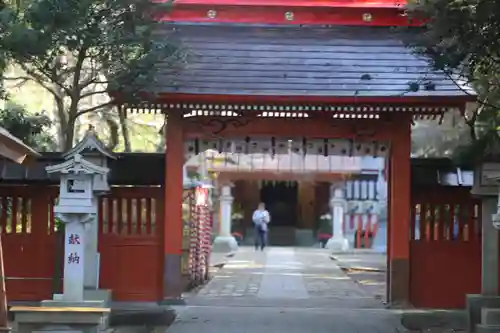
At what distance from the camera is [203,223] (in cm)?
1881

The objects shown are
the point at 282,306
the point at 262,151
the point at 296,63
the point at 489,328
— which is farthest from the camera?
the point at 262,151

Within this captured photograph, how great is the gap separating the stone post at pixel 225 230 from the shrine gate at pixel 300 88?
1655cm

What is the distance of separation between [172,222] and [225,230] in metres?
17.9

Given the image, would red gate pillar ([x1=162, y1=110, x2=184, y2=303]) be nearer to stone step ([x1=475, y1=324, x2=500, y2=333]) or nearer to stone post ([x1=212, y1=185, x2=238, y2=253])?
stone step ([x1=475, y1=324, x2=500, y2=333])

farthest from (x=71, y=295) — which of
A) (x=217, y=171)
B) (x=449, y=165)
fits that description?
(x=217, y=171)

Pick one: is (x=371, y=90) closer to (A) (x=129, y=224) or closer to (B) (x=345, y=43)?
(B) (x=345, y=43)

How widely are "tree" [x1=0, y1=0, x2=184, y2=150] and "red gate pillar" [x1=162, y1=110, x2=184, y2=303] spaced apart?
5.12ft

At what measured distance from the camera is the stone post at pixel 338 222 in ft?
111

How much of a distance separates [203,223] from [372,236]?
18481mm

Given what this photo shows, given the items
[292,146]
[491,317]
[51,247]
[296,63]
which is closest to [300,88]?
[296,63]

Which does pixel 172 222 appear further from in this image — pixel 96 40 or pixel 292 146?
pixel 96 40

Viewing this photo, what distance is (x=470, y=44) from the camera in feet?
34.7

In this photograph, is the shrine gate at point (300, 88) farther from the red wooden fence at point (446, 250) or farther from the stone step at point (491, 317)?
the stone step at point (491, 317)

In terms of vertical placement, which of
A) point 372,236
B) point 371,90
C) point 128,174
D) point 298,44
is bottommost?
point 372,236
